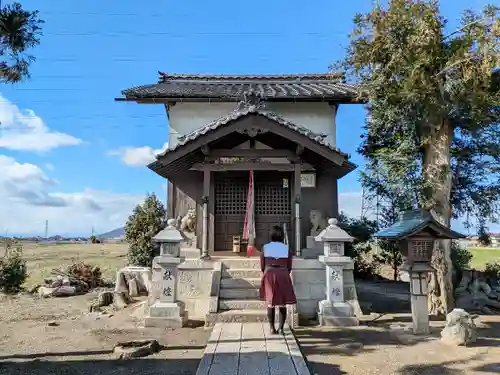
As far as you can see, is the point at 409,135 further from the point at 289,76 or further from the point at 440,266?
the point at 289,76

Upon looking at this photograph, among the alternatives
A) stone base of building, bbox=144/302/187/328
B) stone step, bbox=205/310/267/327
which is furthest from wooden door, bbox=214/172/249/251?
stone step, bbox=205/310/267/327

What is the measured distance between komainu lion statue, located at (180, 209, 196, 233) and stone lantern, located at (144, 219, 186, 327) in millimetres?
2340

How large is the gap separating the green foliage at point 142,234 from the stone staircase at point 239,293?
234 inches

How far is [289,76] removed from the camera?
16625 millimetres

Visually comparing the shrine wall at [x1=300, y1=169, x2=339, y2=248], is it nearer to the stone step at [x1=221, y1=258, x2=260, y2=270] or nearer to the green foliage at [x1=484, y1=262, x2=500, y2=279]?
the stone step at [x1=221, y1=258, x2=260, y2=270]

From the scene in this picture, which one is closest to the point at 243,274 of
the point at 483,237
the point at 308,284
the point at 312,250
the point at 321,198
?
the point at 308,284

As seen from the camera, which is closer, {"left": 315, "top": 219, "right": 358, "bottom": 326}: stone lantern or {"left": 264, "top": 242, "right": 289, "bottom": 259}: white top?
{"left": 264, "top": 242, "right": 289, "bottom": 259}: white top

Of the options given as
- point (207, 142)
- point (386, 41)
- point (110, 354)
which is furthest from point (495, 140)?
point (110, 354)

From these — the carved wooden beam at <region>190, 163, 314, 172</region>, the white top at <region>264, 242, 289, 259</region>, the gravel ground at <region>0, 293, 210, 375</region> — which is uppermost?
the carved wooden beam at <region>190, 163, 314, 172</region>

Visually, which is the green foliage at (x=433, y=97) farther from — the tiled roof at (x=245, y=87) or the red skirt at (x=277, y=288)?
the red skirt at (x=277, y=288)

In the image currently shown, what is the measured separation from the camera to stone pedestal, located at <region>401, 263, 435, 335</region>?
788 cm

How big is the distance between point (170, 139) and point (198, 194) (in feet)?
8.40

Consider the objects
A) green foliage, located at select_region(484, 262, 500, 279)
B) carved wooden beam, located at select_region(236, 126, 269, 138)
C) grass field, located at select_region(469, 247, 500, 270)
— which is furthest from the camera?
grass field, located at select_region(469, 247, 500, 270)

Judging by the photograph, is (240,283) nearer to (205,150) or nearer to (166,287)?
(166,287)
